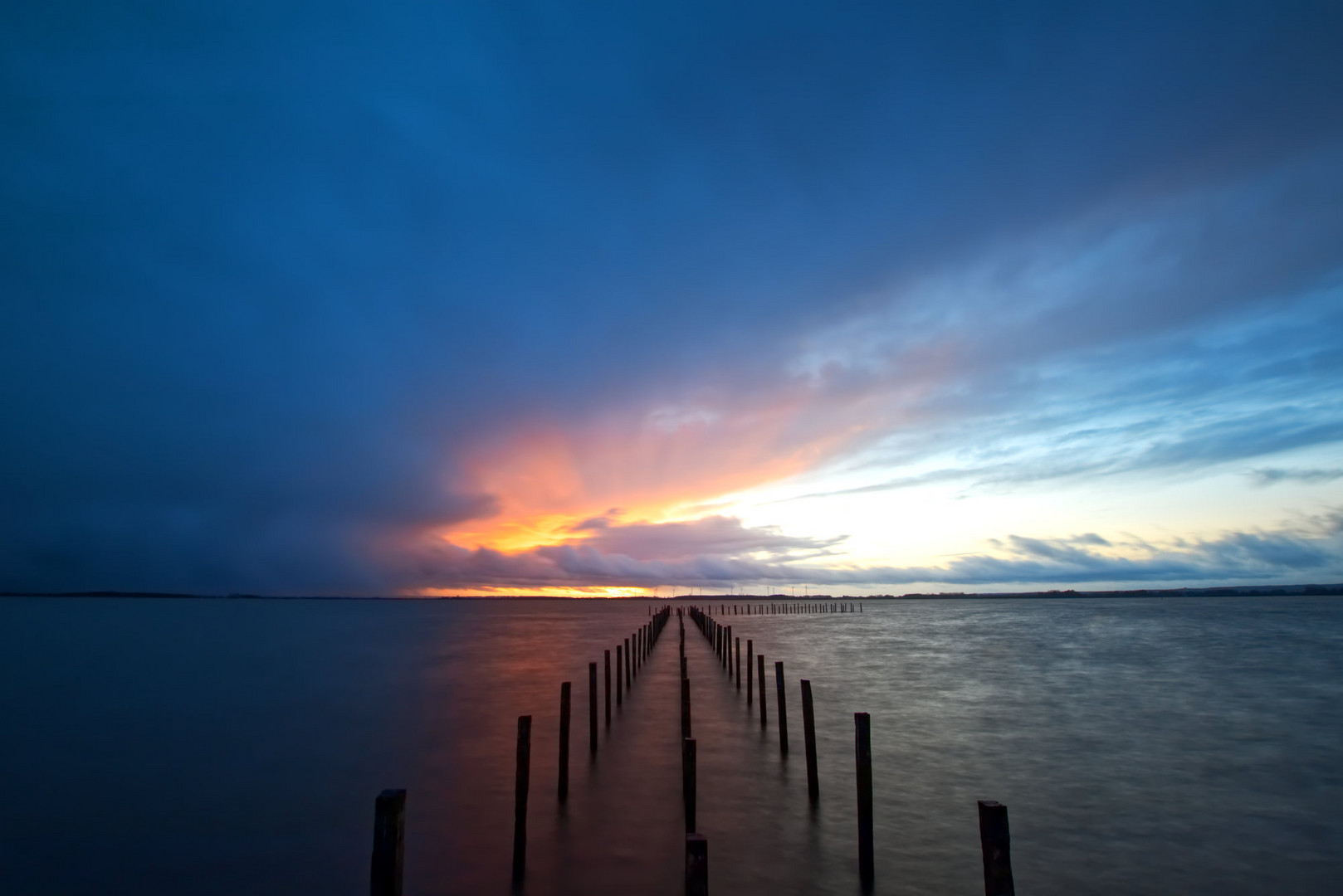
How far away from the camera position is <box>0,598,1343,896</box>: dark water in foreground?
368 inches

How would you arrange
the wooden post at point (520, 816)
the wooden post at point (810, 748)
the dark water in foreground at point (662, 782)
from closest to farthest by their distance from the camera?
the wooden post at point (520, 816)
the dark water in foreground at point (662, 782)
the wooden post at point (810, 748)

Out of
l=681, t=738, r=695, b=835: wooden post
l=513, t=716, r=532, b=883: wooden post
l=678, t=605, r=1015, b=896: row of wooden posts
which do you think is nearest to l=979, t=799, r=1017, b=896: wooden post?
l=678, t=605, r=1015, b=896: row of wooden posts

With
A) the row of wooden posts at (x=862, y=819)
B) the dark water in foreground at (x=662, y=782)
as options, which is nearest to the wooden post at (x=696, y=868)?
the row of wooden posts at (x=862, y=819)

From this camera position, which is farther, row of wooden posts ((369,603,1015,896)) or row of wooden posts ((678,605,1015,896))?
row of wooden posts ((369,603,1015,896))

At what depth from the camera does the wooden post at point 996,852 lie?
19.1ft

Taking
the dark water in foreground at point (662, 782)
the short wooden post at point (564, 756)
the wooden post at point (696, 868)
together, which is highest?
the wooden post at point (696, 868)

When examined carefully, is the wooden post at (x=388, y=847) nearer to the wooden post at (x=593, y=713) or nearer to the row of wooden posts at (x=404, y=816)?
the row of wooden posts at (x=404, y=816)

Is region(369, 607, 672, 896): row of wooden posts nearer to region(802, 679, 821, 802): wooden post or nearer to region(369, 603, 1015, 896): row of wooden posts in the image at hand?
region(369, 603, 1015, 896): row of wooden posts

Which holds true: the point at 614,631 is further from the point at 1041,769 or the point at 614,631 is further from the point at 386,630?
the point at 1041,769

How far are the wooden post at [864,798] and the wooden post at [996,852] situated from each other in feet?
8.81

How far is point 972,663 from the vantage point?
33281mm

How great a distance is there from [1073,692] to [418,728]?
2021cm

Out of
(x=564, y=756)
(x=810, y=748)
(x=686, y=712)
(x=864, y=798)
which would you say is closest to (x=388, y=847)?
(x=864, y=798)

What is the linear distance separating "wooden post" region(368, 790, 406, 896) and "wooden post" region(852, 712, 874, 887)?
16.5 ft
